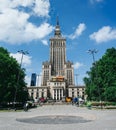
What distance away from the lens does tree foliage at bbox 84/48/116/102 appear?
171 feet

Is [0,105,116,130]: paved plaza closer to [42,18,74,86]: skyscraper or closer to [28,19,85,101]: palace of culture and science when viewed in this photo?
[28,19,85,101]: palace of culture and science

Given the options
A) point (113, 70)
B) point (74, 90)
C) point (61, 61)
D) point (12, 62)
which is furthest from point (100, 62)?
point (61, 61)

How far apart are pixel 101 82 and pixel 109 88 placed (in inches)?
216

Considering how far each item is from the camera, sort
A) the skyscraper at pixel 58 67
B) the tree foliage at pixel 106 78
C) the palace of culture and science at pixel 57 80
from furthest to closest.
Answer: the skyscraper at pixel 58 67 < the palace of culture and science at pixel 57 80 < the tree foliage at pixel 106 78

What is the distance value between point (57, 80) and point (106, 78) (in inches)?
4748

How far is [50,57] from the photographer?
196 metres

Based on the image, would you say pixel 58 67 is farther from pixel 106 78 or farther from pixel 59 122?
pixel 59 122

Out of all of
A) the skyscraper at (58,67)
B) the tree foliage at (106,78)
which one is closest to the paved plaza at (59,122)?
the tree foliage at (106,78)

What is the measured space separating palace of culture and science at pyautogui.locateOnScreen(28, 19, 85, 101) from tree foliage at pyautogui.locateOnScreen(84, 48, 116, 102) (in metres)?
112

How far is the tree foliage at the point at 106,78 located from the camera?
5223 centimetres

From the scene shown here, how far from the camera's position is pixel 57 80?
17475 cm

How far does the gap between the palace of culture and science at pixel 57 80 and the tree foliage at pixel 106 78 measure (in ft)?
366

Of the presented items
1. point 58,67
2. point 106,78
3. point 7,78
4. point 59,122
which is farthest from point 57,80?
point 59,122

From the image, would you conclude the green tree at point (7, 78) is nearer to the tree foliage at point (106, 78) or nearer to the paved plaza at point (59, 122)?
the tree foliage at point (106, 78)
